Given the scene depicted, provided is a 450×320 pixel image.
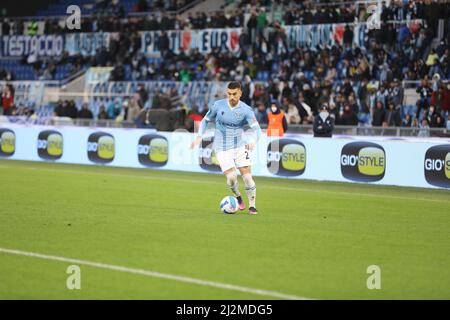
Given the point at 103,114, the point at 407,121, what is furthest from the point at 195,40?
the point at 407,121

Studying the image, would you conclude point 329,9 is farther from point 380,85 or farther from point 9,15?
point 9,15

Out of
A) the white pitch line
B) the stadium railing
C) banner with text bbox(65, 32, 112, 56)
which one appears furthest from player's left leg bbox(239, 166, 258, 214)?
banner with text bbox(65, 32, 112, 56)

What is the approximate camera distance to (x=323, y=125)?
980 inches

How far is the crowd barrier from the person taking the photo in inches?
831

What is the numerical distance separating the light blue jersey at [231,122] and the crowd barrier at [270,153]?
6.74m

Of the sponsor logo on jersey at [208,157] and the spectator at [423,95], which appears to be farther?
the spectator at [423,95]

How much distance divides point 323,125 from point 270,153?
187 centimetres

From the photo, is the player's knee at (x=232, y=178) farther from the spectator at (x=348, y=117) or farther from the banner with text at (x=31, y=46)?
the banner with text at (x=31, y=46)

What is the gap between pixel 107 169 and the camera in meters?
26.7

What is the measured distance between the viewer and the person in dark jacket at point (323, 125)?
2480cm

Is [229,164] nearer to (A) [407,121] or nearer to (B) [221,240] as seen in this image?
(B) [221,240]

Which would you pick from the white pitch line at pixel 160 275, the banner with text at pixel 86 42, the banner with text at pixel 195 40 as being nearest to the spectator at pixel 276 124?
the banner with text at pixel 195 40

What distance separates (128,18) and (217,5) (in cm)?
440
